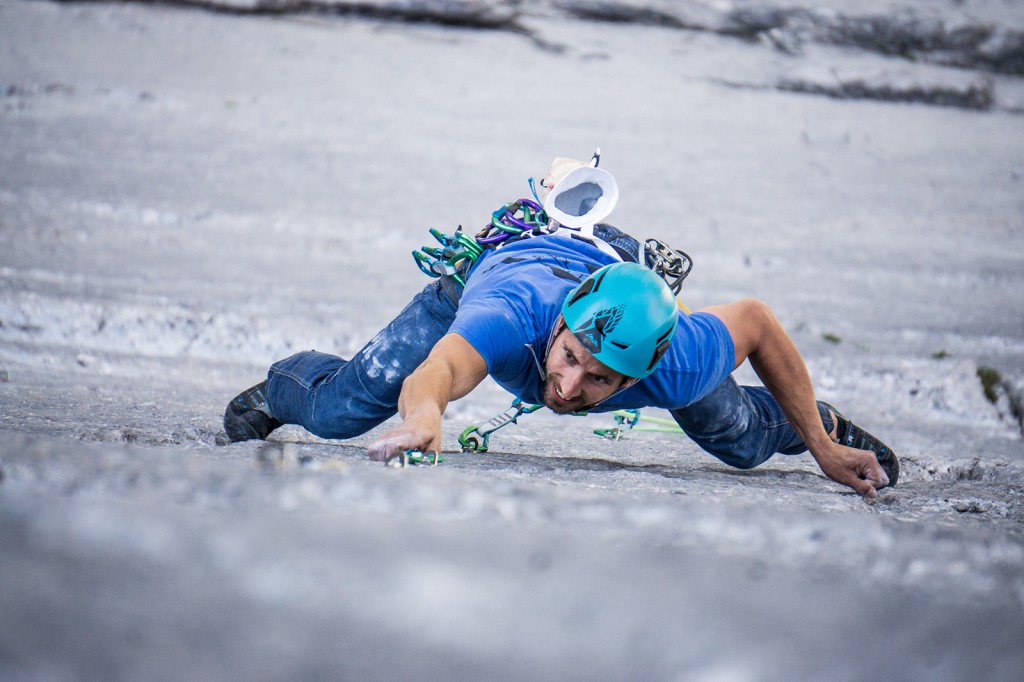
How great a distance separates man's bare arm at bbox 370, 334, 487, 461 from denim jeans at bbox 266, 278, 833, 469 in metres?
0.48

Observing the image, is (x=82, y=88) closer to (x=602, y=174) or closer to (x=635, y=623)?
(x=602, y=174)

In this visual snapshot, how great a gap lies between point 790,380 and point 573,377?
25.1 inches

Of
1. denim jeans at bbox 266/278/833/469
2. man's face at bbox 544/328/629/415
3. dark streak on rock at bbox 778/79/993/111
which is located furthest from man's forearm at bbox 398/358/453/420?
dark streak on rock at bbox 778/79/993/111

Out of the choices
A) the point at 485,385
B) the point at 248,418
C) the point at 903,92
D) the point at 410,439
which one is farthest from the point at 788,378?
the point at 903,92

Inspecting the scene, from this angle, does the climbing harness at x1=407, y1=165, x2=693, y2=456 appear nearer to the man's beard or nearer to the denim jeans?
the denim jeans

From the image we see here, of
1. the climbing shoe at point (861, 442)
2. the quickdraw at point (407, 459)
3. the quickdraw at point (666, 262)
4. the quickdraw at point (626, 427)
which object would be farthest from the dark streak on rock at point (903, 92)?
the quickdraw at point (407, 459)

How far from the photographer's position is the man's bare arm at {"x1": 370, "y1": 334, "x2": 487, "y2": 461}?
151 centimetres

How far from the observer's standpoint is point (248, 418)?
7.75ft

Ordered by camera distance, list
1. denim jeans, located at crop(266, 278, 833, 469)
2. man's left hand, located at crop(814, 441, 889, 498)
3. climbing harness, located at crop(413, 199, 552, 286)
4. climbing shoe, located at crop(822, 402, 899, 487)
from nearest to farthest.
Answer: man's left hand, located at crop(814, 441, 889, 498), denim jeans, located at crop(266, 278, 833, 469), climbing harness, located at crop(413, 199, 552, 286), climbing shoe, located at crop(822, 402, 899, 487)

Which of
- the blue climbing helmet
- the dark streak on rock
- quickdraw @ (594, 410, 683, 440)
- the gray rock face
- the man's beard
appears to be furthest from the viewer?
the dark streak on rock

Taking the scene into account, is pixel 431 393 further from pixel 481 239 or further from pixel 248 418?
pixel 248 418

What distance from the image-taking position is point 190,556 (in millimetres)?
919

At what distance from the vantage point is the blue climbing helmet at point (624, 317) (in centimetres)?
179

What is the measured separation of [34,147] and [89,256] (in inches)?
61.4
